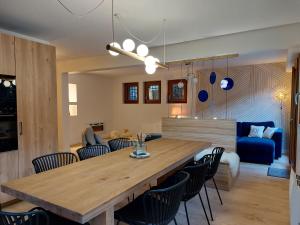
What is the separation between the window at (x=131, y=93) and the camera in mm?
8688

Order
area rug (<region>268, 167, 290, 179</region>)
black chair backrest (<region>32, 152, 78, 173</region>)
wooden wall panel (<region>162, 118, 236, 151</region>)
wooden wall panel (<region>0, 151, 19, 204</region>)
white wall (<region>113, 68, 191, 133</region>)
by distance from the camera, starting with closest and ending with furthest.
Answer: black chair backrest (<region>32, 152, 78, 173</region>)
wooden wall panel (<region>0, 151, 19, 204</region>)
wooden wall panel (<region>162, 118, 236, 151</region>)
area rug (<region>268, 167, 290, 179</region>)
white wall (<region>113, 68, 191, 133</region>)

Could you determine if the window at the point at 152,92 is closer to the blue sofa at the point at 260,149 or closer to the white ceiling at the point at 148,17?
the blue sofa at the point at 260,149

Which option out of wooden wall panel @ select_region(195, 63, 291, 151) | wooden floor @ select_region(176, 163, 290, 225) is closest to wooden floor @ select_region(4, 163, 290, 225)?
wooden floor @ select_region(176, 163, 290, 225)

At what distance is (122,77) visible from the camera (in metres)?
8.91

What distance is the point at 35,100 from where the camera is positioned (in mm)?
3395

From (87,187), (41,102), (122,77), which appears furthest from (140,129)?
(87,187)

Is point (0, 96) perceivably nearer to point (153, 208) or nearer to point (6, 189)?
point (6, 189)

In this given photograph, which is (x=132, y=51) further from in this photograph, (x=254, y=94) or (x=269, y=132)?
(x=254, y=94)

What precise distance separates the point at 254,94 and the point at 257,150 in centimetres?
212

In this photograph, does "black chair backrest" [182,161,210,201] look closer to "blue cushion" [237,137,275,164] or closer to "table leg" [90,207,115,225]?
"table leg" [90,207,115,225]

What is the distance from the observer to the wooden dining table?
52.1 inches

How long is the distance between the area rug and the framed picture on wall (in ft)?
12.2

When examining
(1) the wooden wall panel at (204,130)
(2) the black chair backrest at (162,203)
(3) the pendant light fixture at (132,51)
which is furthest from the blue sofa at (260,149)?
(2) the black chair backrest at (162,203)

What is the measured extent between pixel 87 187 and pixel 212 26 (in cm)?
280
